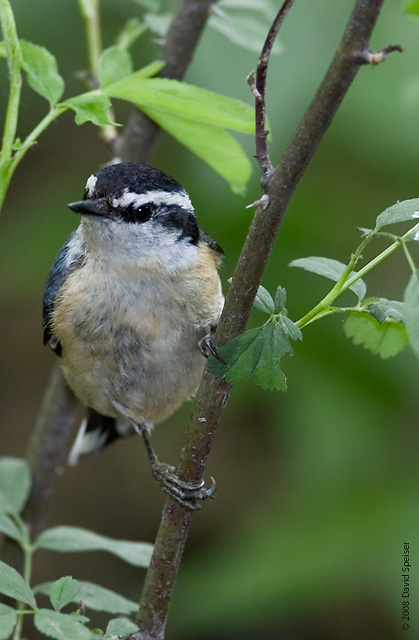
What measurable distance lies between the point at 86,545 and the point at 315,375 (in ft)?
5.32

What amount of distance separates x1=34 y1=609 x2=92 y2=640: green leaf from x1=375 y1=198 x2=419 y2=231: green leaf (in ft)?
3.15

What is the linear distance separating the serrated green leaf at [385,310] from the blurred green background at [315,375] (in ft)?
5.06

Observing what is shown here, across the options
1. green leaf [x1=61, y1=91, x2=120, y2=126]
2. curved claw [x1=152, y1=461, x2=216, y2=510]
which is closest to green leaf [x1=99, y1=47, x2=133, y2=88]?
green leaf [x1=61, y1=91, x2=120, y2=126]

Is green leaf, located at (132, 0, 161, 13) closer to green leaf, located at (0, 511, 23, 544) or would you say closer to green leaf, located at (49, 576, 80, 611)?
green leaf, located at (0, 511, 23, 544)

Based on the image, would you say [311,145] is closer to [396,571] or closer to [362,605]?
[396,571]

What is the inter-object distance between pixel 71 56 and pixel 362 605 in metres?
3.68

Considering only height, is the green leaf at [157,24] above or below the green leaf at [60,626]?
above

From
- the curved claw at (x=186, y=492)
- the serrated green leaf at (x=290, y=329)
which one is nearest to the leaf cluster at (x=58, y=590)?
the curved claw at (x=186, y=492)

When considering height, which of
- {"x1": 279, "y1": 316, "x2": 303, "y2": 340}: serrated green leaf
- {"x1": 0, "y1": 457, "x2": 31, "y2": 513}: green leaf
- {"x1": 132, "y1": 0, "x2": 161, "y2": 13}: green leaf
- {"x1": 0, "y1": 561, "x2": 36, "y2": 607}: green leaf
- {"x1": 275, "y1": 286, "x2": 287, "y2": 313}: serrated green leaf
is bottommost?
{"x1": 0, "y1": 561, "x2": 36, "y2": 607}: green leaf

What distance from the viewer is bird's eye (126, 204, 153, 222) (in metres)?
2.70

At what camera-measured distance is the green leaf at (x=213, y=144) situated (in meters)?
2.23

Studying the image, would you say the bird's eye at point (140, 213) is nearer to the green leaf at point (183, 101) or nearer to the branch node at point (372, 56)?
the green leaf at point (183, 101)

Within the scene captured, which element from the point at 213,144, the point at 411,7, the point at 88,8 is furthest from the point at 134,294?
the point at 411,7

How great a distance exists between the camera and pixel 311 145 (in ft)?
5.26
